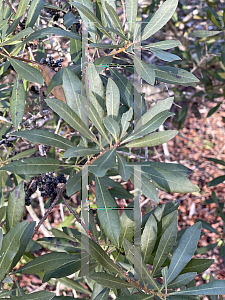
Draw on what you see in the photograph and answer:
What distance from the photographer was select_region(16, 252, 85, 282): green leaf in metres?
0.89

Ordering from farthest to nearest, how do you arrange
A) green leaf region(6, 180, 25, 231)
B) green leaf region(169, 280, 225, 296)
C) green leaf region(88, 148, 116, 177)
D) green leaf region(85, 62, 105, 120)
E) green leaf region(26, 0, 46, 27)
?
green leaf region(26, 0, 46, 27)
green leaf region(6, 180, 25, 231)
green leaf region(85, 62, 105, 120)
green leaf region(169, 280, 225, 296)
green leaf region(88, 148, 116, 177)

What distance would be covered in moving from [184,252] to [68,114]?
49 cm

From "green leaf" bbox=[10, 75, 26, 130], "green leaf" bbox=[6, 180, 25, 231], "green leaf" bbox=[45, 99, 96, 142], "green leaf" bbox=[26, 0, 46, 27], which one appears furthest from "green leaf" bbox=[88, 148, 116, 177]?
"green leaf" bbox=[26, 0, 46, 27]

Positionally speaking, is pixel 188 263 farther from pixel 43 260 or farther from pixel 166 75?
pixel 166 75

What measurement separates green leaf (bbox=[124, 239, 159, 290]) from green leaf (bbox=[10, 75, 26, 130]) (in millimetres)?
574

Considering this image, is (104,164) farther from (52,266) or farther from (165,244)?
(52,266)

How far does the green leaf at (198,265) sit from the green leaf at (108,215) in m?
0.22

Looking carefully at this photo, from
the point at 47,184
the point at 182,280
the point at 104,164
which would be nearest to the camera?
the point at 104,164

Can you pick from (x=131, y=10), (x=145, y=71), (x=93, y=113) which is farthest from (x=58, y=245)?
(x=131, y=10)

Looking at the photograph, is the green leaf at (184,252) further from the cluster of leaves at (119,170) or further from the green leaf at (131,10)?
the green leaf at (131,10)

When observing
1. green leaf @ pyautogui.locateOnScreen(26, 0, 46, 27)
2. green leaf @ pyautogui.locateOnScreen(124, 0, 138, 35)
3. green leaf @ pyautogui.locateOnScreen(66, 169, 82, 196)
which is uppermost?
green leaf @ pyautogui.locateOnScreen(26, 0, 46, 27)

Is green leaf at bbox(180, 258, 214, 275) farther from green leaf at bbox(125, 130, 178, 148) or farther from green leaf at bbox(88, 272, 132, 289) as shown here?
green leaf at bbox(125, 130, 178, 148)

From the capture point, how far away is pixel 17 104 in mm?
1086

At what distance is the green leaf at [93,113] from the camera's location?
79 cm
